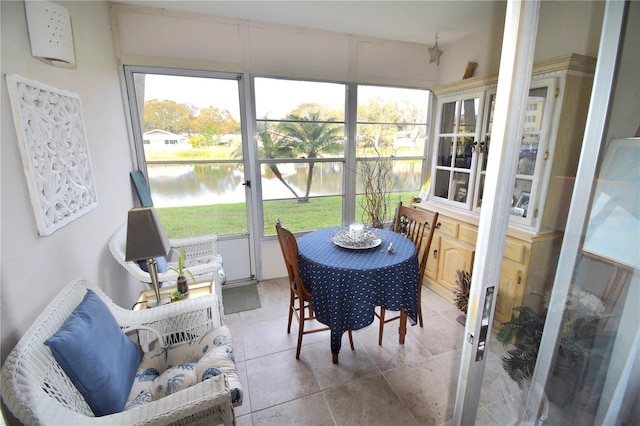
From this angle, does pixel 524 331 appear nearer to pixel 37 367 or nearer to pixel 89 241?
pixel 37 367

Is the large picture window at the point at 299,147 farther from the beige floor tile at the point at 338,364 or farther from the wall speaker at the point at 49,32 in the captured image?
the wall speaker at the point at 49,32

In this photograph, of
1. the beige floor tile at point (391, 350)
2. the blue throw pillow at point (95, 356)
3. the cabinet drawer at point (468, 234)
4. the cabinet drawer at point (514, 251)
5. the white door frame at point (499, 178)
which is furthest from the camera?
the cabinet drawer at point (468, 234)

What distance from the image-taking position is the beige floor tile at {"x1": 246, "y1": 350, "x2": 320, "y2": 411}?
67.1 inches

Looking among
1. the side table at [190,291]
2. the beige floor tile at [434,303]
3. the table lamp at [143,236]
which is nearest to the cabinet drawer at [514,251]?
the table lamp at [143,236]

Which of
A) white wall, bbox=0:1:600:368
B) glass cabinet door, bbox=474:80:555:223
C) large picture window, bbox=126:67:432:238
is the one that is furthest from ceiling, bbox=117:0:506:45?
glass cabinet door, bbox=474:80:555:223

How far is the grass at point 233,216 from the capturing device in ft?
9.61

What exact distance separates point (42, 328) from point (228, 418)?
2.55 feet

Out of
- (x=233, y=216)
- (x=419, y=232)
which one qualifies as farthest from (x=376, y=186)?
(x=233, y=216)

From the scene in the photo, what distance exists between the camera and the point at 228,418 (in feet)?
3.70

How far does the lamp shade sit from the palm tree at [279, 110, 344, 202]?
1.73m

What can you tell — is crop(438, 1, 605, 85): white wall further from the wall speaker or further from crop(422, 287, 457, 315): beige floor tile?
crop(422, 287, 457, 315): beige floor tile

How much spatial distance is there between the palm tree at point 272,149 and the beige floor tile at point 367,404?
206cm

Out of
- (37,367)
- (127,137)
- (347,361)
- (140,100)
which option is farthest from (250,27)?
(347,361)

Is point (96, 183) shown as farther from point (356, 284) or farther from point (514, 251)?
point (514, 251)
